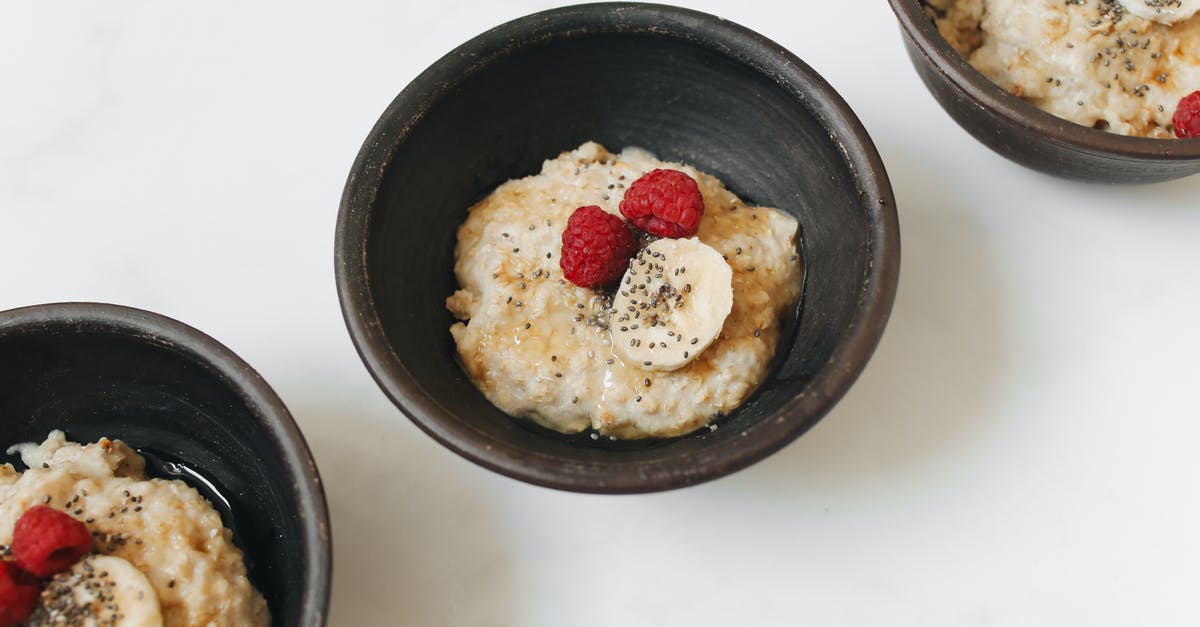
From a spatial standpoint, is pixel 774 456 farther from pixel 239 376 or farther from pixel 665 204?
pixel 239 376

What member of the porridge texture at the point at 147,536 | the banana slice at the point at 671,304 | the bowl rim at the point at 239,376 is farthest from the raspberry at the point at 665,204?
the porridge texture at the point at 147,536

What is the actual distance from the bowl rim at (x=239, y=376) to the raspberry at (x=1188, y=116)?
228 cm

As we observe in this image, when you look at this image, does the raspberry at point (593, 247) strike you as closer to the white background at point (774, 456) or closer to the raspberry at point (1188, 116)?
the white background at point (774, 456)

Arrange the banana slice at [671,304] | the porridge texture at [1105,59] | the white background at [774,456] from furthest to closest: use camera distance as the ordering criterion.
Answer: the porridge texture at [1105,59], the white background at [774,456], the banana slice at [671,304]

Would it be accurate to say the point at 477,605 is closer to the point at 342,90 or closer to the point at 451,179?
the point at 451,179

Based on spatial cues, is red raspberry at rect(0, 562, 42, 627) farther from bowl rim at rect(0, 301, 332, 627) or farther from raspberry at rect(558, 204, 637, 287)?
raspberry at rect(558, 204, 637, 287)

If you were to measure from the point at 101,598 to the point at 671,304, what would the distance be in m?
1.38

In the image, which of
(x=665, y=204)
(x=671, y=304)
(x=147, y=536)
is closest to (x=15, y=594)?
(x=147, y=536)

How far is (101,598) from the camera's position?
235cm

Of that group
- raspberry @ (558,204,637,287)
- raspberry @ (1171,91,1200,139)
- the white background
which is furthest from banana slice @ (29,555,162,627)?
raspberry @ (1171,91,1200,139)

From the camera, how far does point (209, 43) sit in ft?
11.6

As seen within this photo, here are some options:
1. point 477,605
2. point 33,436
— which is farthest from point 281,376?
point 477,605

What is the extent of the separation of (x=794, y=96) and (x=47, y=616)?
2034 millimetres

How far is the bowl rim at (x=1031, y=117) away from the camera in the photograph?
2.74m
